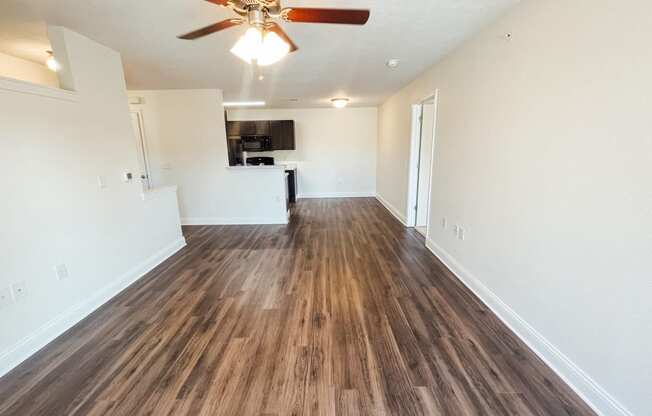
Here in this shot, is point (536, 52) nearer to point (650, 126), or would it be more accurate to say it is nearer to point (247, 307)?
point (650, 126)

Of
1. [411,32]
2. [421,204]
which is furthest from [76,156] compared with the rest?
[421,204]

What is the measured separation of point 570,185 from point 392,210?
4.17 m

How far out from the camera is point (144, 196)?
3180 mm

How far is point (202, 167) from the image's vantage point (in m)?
4.87

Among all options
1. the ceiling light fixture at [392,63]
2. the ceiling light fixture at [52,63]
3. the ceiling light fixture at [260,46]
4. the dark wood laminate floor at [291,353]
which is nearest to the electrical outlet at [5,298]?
the dark wood laminate floor at [291,353]

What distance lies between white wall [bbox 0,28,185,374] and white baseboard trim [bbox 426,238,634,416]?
351 cm

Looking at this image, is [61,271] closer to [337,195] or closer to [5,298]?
[5,298]

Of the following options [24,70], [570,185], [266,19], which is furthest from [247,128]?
[570,185]

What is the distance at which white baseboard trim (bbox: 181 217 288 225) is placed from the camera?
5.11m

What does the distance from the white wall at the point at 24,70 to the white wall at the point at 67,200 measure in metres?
0.76

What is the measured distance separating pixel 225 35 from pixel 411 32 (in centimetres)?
172

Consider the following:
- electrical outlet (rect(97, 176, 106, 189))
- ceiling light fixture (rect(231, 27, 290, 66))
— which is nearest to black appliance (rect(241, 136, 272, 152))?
electrical outlet (rect(97, 176, 106, 189))

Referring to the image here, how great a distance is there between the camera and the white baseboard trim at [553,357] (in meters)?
1.40

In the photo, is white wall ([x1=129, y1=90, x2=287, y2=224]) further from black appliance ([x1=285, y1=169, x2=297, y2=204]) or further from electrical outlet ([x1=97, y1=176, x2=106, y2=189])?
electrical outlet ([x1=97, y1=176, x2=106, y2=189])
